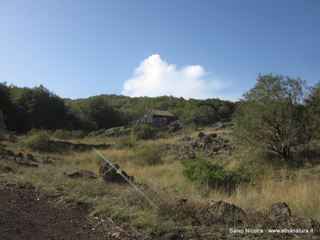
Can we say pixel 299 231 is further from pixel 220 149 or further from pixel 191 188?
pixel 220 149

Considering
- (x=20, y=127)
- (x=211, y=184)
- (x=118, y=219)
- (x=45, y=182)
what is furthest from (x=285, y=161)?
(x=20, y=127)

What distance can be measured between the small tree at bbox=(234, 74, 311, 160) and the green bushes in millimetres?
5203

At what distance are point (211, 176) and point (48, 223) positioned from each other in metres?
6.00

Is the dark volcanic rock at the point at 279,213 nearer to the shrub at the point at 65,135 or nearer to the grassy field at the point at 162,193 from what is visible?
the grassy field at the point at 162,193

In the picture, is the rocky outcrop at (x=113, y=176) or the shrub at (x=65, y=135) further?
the shrub at (x=65, y=135)

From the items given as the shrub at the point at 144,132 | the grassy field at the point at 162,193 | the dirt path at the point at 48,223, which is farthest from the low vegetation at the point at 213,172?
the shrub at the point at 144,132

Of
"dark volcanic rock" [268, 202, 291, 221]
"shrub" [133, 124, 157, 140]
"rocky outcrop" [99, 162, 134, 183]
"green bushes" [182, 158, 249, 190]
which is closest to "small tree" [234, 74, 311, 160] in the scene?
"green bushes" [182, 158, 249, 190]

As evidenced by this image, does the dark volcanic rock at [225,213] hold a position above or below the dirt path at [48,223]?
above

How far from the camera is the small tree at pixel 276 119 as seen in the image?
17.8 metres

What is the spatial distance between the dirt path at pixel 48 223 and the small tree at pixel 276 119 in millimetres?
11460

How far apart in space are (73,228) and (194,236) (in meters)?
2.33

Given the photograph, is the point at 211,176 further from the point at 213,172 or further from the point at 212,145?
the point at 212,145

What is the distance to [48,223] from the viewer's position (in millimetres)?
7562

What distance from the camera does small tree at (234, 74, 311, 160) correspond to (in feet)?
58.4
